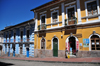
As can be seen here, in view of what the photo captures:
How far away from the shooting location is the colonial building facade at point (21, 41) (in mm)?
17652

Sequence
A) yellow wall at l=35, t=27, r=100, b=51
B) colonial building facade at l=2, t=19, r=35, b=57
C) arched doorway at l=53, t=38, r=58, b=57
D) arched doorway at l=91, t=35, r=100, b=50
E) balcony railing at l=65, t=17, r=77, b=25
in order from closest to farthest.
→ arched doorway at l=91, t=35, r=100, b=50 < yellow wall at l=35, t=27, r=100, b=51 < balcony railing at l=65, t=17, r=77, b=25 < arched doorway at l=53, t=38, r=58, b=57 < colonial building facade at l=2, t=19, r=35, b=57

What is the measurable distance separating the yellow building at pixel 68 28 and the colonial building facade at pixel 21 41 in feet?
5.38

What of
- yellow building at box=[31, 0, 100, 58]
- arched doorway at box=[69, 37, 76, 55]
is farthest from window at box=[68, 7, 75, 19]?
arched doorway at box=[69, 37, 76, 55]

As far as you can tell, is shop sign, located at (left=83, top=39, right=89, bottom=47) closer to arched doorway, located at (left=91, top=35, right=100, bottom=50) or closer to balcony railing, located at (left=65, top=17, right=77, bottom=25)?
arched doorway, located at (left=91, top=35, right=100, bottom=50)

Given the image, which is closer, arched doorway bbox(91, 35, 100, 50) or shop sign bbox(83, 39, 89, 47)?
arched doorway bbox(91, 35, 100, 50)

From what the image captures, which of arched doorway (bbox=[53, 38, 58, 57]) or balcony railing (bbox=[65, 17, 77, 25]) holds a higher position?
balcony railing (bbox=[65, 17, 77, 25])

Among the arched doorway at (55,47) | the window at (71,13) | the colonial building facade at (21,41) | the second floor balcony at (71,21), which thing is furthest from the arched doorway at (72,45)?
the colonial building facade at (21,41)

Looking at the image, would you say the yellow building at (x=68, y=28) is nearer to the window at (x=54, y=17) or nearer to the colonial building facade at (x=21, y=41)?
the window at (x=54, y=17)

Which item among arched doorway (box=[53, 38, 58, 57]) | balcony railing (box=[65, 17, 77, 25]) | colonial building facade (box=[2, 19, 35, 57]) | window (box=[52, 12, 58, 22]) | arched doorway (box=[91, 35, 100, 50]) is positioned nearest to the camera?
arched doorway (box=[91, 35, 100, 50])

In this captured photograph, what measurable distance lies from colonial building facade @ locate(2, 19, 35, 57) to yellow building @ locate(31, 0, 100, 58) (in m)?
1.64

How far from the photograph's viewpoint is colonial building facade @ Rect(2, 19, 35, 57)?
1765cm

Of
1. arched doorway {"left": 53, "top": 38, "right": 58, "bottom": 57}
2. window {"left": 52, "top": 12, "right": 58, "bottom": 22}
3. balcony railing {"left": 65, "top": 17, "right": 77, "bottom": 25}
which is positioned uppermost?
window {"left": 52, "top": 12, "right": 58, "bottom": 22}

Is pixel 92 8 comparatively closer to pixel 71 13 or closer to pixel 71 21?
pixel 71 13

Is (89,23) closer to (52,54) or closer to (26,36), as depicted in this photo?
(52,54)
